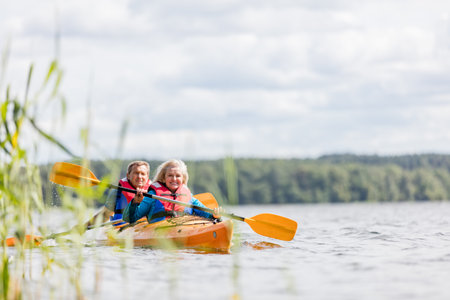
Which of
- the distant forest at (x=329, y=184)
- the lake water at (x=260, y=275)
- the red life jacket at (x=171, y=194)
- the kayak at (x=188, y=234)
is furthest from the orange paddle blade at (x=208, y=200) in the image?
the distant forest at (x=329, y=184)

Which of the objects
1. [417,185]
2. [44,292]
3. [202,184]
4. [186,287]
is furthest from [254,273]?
[417,185]

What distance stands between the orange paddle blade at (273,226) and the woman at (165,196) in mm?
627

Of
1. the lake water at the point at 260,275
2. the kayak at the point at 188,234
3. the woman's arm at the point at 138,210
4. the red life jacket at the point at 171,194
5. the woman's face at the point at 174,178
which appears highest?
the woman's face at the point at 174,178

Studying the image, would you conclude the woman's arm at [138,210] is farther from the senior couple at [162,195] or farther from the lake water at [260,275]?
the lake water at [260,275]

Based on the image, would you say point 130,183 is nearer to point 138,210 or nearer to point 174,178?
point 138,210

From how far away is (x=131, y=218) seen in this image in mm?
9133

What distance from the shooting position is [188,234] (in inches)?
327

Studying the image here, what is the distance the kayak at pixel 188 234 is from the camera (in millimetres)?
8133

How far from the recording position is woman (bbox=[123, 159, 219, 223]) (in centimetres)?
874

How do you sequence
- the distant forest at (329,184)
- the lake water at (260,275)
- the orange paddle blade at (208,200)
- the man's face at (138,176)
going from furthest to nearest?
1. the distant forest at (329,184)
2. the orange paddle blade at (208,200)
3. the man's face at (138,176)
4. the lake water at (260,275)

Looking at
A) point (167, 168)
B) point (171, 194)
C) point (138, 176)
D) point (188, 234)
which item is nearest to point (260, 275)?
point (188, 234)

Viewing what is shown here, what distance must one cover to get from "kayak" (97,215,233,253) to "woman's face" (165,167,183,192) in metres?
0.45

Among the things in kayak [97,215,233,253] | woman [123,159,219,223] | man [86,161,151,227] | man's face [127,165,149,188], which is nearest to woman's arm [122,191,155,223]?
woman [123,159,219,223]

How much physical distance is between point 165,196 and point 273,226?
1603 millimetres
